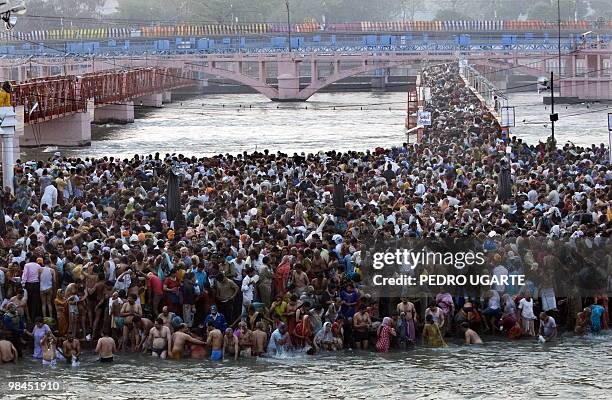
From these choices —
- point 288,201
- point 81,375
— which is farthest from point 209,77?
point 81,375

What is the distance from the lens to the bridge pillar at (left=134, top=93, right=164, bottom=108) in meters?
84.2

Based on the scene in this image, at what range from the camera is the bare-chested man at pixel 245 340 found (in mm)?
20000

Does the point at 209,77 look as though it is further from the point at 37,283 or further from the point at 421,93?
the point at 37,283

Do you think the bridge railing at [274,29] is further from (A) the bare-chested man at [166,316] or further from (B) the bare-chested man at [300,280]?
(A) the bare-chested man at [166,316]

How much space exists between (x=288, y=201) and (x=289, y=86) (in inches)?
2426

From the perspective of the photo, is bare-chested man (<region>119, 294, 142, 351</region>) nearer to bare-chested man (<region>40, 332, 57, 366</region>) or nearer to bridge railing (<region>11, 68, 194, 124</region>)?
bare-chested man (<region>40, 332, 57, 366</region>)

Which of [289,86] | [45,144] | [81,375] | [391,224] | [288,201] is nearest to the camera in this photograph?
[81,375]

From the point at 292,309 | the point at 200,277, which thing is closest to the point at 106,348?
the point at 200,277

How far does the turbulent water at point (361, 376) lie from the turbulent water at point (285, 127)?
103 ft

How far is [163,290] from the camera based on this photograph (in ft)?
66.8

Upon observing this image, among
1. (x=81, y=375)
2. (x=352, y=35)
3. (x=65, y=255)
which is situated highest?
(x=352, y=35)

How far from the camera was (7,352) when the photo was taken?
20000 millimetres

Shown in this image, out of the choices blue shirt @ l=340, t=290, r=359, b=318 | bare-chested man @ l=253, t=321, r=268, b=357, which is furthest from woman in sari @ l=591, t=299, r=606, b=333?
bare-chested man @ l=253, t=321, r=268, b=357

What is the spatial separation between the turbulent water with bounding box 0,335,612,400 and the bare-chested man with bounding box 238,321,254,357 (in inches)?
5.4
